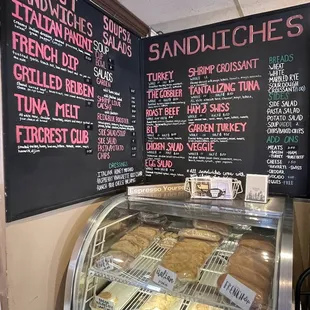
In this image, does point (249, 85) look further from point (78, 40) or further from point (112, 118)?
point (78, 40)

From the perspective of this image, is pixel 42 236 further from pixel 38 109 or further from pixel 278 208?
pixel 278 208

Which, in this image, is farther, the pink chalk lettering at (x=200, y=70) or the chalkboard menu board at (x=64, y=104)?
the pink chalk lettering at (x=200, y=70)

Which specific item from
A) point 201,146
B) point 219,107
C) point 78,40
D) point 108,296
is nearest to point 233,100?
point 219,107

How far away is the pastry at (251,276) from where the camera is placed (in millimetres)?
1016

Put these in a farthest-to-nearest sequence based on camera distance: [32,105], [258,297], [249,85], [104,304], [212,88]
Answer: [212,88] < [249,85] < [104,304] < [32,105] < [258,297]

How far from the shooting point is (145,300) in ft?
4.89

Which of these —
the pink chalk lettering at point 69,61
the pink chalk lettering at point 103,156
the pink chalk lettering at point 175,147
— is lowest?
the pink chalk lettering at point 103,156

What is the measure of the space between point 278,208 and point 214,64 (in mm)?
1026

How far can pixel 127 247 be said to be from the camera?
141 cm

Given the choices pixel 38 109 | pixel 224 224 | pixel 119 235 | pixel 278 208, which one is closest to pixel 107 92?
pixel 38 109

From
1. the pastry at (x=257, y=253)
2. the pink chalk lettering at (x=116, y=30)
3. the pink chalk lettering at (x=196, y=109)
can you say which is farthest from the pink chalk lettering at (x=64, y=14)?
the pastry at (x=257, y=253)

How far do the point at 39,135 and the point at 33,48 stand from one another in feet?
1.38

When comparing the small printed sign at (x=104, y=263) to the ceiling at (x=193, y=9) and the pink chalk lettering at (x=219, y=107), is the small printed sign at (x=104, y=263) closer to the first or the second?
the pink chalk lettering at (x=219, y=107)

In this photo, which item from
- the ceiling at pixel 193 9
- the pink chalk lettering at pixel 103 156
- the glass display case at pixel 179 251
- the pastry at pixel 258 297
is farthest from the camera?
the ceiling at pixel 193 9
